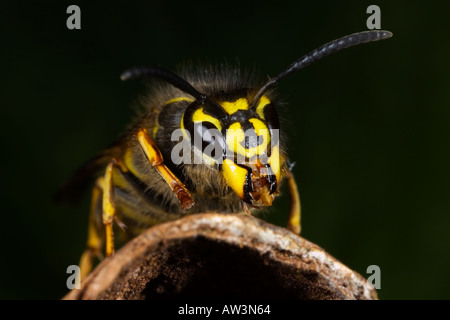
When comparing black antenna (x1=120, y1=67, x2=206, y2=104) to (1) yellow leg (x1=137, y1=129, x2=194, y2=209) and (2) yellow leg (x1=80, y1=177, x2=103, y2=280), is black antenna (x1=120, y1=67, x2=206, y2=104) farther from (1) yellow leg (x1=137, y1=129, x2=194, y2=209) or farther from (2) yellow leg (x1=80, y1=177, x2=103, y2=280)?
(2) yellow leg (x1=80, y1=177, x2=103, y2=280)

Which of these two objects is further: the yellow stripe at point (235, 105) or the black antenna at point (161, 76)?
the yellow stripe at point (235, 105)

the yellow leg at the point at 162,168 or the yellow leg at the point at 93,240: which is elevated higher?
the yellow leg at the point at 162,168

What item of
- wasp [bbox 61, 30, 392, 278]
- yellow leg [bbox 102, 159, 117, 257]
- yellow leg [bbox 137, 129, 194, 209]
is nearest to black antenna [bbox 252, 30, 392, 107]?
wasp [bbox 61, 30, 392, 278]

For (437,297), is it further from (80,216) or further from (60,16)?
(60,16)

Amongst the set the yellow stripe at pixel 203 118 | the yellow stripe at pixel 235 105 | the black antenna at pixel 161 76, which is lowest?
the yellow stripe at pixel 203 118

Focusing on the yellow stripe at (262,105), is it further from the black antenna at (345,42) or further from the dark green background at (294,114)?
the dark green background at (294,114)

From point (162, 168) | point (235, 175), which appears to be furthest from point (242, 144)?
point (162, 168)

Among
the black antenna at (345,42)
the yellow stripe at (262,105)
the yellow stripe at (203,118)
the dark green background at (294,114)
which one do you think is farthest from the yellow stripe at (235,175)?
the dark green background at (294,114)

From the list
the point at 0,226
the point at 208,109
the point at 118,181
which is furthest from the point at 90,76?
the point at 208,109

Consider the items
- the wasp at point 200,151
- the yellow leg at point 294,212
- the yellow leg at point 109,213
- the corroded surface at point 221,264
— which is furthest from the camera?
the yellow leg at point 294,212
